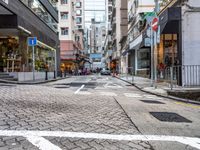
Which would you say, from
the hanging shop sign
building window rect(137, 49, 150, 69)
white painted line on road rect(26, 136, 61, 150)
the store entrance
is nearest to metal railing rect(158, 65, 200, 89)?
the hanging shop sign

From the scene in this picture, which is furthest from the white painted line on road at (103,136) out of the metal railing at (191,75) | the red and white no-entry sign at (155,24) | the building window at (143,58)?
the building window at (143,58)

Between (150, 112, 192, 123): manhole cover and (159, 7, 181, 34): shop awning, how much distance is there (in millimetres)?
9504

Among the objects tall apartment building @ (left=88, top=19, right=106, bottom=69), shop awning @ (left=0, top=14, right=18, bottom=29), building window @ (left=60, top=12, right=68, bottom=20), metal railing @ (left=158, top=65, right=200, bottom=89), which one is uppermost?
tall apartment building @ (left=88, top=19, right=106, bottom=69)

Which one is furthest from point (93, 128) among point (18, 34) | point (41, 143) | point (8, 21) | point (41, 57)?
point (41, 57)

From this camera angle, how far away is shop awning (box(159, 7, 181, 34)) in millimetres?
16078

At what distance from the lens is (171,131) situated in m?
5.70

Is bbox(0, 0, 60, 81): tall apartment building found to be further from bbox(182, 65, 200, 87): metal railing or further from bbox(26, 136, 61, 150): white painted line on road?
bbox(26, 136, 61, 150): white painted line on road

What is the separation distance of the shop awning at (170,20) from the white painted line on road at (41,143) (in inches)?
512

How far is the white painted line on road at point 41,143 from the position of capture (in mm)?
4332

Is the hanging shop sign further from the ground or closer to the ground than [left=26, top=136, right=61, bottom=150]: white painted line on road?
further from the ground

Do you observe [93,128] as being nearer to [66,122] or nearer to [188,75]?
[66,122]

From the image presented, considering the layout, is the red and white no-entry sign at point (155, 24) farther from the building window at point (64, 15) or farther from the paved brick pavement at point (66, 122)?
the building window at point (64, 15)

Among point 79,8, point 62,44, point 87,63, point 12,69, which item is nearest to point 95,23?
point 79,8

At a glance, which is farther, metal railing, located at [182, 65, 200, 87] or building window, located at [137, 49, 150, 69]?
building window, located at [137, 49, 150, 69]
